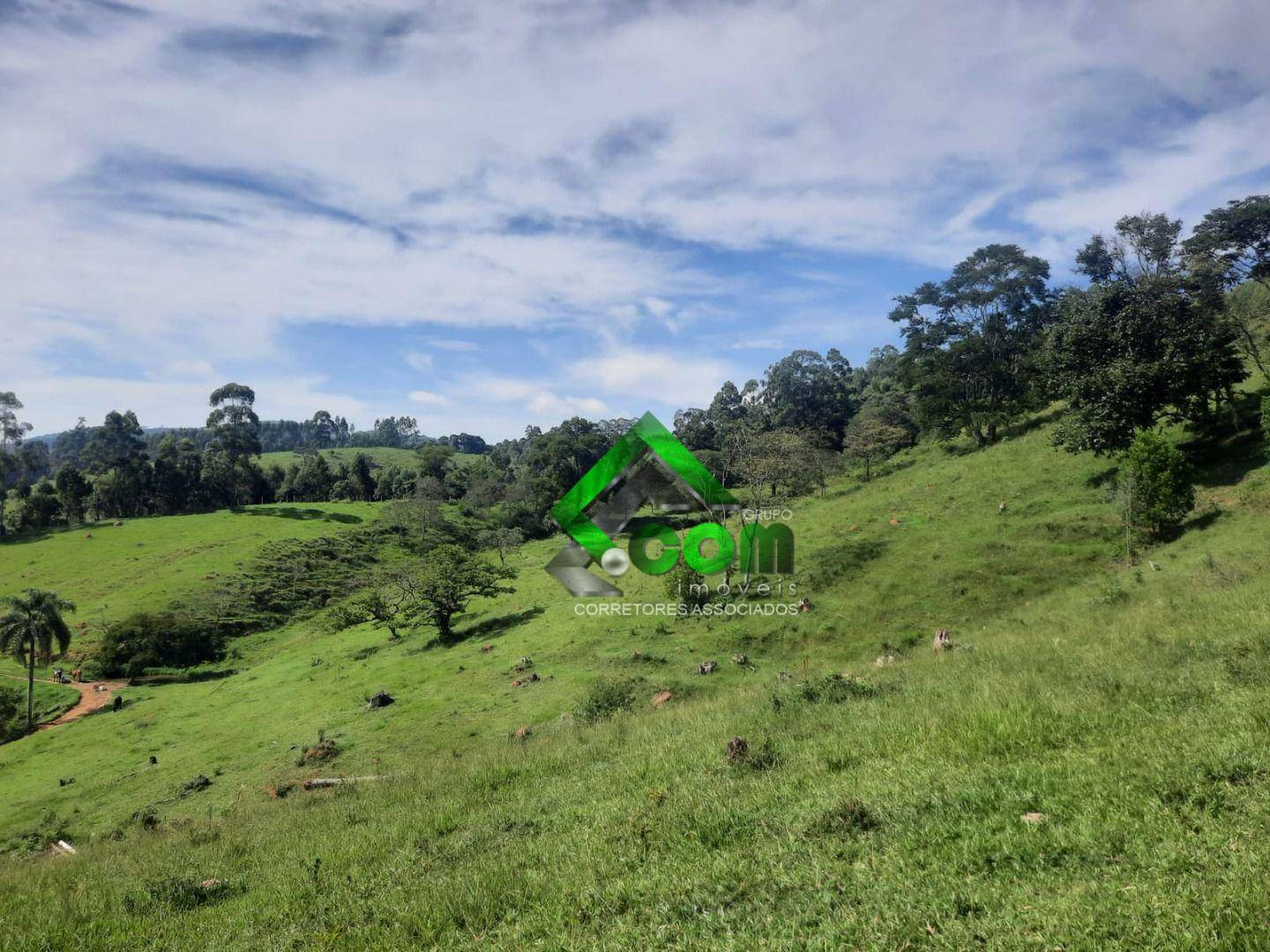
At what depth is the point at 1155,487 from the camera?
26.2 meters

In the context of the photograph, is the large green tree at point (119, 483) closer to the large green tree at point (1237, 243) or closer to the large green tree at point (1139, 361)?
the large green tree at point (1139, 361)

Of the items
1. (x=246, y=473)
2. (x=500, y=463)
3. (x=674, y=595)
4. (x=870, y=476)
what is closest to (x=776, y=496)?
(x=870, y=476)

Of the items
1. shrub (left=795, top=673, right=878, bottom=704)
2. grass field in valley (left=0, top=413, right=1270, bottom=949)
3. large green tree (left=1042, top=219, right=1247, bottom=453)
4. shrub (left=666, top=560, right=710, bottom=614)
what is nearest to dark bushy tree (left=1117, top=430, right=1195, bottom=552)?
grass field in valley (left=0, top=413, right=1270, bottom=949)

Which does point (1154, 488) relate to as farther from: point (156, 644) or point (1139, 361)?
point (156, 644)

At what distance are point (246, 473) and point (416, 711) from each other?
98.4m

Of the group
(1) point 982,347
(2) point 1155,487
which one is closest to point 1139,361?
(2) point 1155,487

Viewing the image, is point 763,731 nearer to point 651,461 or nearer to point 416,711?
point 416,711

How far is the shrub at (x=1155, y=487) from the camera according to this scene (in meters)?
26.0

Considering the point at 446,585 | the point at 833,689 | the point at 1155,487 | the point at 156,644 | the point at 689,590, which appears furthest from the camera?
the point at 156,644

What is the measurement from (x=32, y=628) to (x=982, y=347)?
80.4 m

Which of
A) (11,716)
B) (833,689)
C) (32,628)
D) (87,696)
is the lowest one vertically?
(87,696)

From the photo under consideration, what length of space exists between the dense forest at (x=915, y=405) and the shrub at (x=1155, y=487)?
19.7 feet

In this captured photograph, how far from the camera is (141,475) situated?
94.1 meters

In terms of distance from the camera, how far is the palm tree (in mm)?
37750
